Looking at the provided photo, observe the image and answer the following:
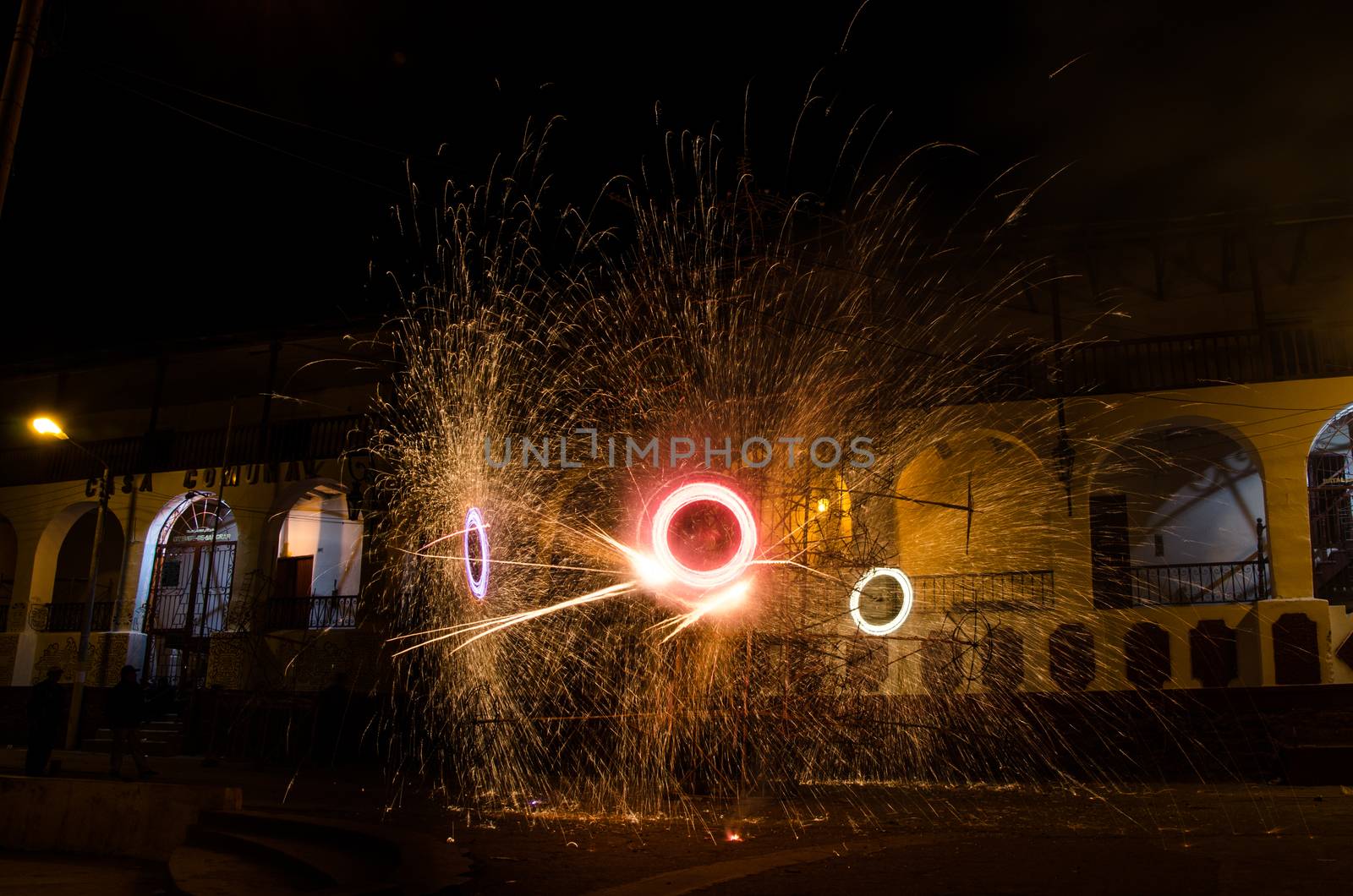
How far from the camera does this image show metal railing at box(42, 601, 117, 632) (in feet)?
59.7

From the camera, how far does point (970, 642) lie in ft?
39.0

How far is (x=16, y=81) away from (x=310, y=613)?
10.4 m

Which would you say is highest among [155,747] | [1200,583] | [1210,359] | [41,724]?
[1210,359]

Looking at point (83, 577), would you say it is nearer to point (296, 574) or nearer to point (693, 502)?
point (296, 574)

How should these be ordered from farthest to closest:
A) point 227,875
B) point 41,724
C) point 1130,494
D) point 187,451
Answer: point 187,451, point 1130,494, point 41,724, point 227,875

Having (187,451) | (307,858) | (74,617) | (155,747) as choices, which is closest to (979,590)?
(307,858)

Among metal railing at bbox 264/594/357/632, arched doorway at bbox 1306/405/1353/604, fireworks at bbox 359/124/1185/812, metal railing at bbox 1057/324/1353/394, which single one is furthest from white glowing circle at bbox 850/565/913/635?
metal railing at bbox 264/594/357/632

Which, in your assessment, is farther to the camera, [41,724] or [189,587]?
[189,587]

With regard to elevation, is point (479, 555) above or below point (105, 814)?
above

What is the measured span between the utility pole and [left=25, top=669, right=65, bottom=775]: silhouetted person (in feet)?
18.0

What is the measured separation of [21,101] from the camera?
7340 mm

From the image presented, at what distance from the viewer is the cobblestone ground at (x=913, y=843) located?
5758mm

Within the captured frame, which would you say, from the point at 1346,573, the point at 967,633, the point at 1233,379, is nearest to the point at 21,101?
the point at 967,633

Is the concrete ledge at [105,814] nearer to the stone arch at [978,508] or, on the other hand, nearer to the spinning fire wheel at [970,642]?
the spinning fire wheel at [970,642]
